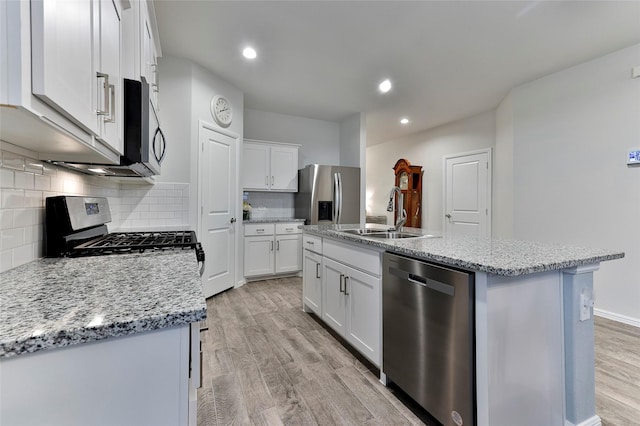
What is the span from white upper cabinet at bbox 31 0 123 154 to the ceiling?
5.23 feet

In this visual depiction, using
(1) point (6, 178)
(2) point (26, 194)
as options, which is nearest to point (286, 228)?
(2) point (26, 194)

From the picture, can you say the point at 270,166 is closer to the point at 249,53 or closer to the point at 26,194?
the point at 249,53

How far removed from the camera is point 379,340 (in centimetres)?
175

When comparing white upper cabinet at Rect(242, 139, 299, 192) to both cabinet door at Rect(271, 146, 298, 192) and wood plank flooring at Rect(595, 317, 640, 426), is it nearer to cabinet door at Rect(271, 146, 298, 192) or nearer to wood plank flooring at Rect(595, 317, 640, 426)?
cabinet door at Rect(271, 146, 298, 192)

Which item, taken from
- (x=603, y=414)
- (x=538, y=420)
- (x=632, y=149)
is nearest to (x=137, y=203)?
(x=538, y=420)

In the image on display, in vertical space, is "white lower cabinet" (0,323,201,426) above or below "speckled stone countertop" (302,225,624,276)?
below

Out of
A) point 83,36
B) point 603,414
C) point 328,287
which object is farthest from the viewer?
point 328,287

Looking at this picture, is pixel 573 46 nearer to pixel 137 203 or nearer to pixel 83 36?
pixel 83 36

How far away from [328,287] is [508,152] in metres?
3.23

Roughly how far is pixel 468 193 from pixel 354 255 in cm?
365

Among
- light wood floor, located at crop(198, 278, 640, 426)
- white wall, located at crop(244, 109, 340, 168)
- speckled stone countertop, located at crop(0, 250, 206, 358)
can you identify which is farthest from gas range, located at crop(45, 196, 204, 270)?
white wall, located at crop(244, 109, 340, 168)

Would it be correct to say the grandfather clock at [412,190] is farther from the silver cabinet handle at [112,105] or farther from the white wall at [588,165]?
the silver cabinet handle at [112,105]

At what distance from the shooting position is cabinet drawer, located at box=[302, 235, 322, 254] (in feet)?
8.31

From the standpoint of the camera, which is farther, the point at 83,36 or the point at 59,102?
the point at 83,36
